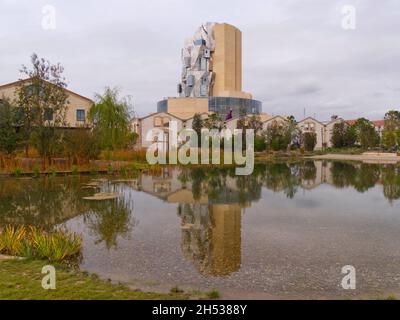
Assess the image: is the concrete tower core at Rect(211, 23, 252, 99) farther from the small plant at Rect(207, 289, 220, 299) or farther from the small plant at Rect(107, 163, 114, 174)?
the small plant at Rect(207, 289, 220, 299)

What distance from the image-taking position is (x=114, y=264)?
21.8 ft

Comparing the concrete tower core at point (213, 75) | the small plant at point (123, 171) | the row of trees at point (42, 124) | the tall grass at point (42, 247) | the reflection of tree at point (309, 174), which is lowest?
the tall grass at point (42, 247)

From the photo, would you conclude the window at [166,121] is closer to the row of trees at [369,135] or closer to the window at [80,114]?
→ the window at [80,114]

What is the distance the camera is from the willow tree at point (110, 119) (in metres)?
28.1

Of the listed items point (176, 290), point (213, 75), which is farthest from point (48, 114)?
point (213, 75)

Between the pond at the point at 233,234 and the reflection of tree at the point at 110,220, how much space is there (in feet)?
0.09

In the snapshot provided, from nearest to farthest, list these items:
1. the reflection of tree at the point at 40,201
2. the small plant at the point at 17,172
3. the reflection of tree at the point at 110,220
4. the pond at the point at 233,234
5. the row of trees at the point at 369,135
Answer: the pond at the point at 233,234 → the reflection of tree at the point at 110,220 → the reflection of tree at the point at 40,201 → the small plant at the point at 17,172 → the row of trees at the point at 369,135

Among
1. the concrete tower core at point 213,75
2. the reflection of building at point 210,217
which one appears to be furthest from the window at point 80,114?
the concrete tower core at point 213,75

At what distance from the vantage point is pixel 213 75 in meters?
86.7

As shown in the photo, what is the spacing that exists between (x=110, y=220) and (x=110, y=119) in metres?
19.0

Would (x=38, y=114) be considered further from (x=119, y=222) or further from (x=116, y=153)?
(x=119, y=222)

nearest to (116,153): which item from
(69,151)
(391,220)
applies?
(69,151)
